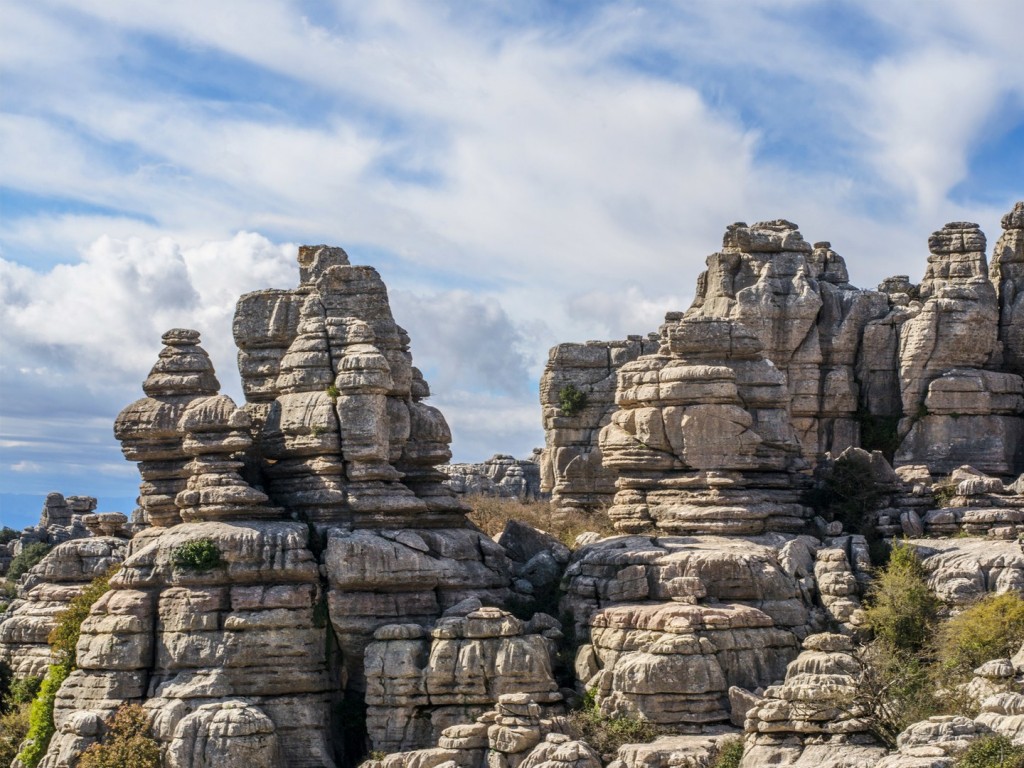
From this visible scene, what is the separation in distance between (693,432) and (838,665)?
11.3 metres

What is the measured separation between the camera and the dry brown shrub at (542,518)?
57500mm

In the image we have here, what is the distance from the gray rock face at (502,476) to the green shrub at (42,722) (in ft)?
117

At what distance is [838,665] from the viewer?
1547 inches

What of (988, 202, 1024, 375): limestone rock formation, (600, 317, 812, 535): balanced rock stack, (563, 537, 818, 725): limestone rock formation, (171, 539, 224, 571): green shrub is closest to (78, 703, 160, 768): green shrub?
(171, 539, 224, 571): green shrub

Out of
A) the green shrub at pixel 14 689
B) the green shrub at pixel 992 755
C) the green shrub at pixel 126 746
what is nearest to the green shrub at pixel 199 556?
the green shrub at pixel 126 746

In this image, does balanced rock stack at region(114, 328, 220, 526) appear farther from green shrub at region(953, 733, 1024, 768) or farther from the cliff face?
green shrub at region(953, 733, 1024, 768)

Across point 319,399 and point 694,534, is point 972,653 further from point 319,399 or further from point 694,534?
point 319,399

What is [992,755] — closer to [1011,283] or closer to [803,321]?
[803,321]

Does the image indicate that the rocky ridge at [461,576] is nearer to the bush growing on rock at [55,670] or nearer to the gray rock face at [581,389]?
the bush growing on rock at [55,670]

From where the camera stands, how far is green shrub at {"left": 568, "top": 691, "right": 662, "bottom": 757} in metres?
40.5

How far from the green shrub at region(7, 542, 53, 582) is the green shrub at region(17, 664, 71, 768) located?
32.8 m

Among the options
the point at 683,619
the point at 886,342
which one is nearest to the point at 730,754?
the point at 683,619

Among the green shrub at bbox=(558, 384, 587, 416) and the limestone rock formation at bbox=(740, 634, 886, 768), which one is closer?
the limestone rock formation at bbox=(740, 634, 886, 768)

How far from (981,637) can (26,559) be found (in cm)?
4980
